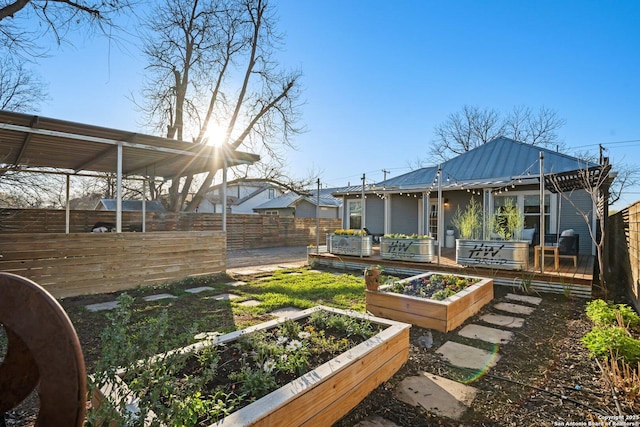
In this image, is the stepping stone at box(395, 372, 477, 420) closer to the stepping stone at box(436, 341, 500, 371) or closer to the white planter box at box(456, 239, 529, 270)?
the stepping stone at box(436, 341, 500, 371)

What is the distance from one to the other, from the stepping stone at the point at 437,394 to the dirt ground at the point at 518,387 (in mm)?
55

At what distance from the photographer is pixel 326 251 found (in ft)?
33.2

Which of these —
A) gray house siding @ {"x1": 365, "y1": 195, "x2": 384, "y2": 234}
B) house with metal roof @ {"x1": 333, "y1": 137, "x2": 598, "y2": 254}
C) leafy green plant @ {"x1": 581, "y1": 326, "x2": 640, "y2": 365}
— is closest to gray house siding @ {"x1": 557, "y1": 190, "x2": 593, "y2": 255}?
house with metal roof @ {"x1": 333, "y1": 137, "x2": 598, "y2": 254}

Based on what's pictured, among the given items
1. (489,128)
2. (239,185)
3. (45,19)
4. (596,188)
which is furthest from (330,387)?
(489,128)

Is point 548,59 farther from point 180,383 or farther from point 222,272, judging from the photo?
point 180,383

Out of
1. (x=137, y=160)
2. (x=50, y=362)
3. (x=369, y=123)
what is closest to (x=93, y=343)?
(x=50, y=362)

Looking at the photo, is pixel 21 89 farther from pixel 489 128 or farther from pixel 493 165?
pixel 489 128

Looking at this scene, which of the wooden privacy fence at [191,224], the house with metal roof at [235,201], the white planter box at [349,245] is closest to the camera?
the white planter box at [349,245]

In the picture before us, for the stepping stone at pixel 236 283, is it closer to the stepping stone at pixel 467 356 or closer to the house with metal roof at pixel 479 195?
the house with metal roof at pixel 479 195

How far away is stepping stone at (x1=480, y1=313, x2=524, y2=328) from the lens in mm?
4184

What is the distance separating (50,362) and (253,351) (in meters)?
1.65

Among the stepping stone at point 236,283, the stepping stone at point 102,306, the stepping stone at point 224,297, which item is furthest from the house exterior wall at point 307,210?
the stepping stone at point 102,306

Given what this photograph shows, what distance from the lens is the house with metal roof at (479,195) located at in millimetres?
9102

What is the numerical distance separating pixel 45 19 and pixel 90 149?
3779 mm
